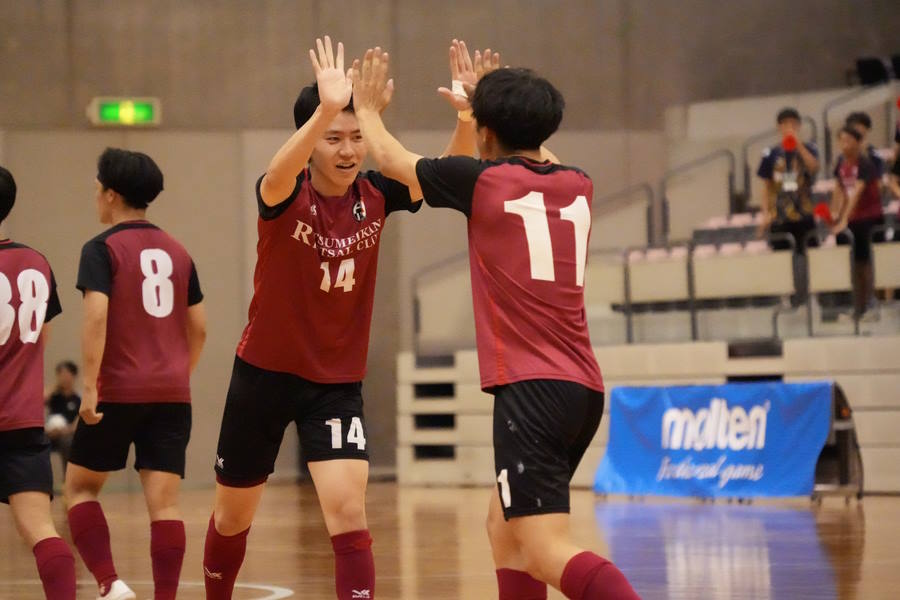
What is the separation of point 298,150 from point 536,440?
1.14 meters

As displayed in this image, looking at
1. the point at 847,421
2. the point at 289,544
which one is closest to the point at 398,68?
the point at 847,421

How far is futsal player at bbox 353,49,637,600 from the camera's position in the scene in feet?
12.4

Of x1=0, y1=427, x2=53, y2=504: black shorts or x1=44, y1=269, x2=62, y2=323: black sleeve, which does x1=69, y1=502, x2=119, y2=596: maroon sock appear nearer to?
x1=0, y1=427, x2=53, y2=504: black shorts

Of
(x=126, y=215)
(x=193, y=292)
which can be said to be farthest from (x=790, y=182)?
(x=126, y=215)

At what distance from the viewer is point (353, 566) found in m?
4.46

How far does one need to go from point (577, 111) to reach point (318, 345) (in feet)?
43.9

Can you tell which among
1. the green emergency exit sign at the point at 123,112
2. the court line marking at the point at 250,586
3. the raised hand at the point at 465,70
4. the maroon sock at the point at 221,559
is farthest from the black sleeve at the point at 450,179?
the green emergency exit sign at the point at 123,112

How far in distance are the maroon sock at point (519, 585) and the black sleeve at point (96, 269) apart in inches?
95.1

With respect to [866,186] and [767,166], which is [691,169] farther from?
[866,186]

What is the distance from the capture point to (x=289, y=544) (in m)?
8.95

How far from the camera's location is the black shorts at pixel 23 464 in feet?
15.9

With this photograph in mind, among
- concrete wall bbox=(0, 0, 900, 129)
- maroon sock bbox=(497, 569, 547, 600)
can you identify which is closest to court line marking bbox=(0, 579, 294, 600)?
maroon sock bbox=(497, 569, 547, 600)

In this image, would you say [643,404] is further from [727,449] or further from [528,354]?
[528,354]

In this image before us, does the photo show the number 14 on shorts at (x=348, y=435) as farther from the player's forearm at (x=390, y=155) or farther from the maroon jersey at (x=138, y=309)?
the maroon jersey at (x=138, y=309)
